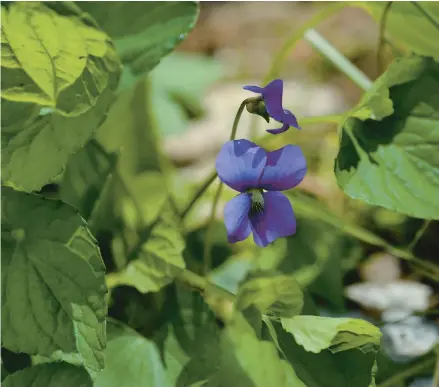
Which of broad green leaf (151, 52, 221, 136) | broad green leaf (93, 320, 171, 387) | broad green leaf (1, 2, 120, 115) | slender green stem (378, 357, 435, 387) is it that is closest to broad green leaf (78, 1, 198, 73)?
broad green leaf (1, 2, 120, 115)

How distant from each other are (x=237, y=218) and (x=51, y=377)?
0.26 meters

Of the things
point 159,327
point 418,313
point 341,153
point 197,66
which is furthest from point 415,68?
point 197,66

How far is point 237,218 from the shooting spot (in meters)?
0.59

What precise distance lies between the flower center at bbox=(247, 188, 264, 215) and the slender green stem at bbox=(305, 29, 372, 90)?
13.2 inches

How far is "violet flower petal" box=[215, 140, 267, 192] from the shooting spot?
581 millimetres

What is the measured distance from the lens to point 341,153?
0.69 metres

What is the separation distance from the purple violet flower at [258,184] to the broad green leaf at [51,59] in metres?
0.18

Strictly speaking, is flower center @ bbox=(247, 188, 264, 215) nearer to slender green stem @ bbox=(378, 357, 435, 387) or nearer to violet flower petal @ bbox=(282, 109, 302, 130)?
violet flower petal @ bbox=(282, 109, 302, 130)

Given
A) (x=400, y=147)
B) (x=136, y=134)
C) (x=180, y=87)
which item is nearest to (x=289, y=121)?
(x=400, y=147)

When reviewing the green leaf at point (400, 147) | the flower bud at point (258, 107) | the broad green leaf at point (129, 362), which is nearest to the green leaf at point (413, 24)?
the green leaf at point (400, 147)

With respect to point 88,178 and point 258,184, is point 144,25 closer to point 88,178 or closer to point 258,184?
point 88,178

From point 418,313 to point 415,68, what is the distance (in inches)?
12.4

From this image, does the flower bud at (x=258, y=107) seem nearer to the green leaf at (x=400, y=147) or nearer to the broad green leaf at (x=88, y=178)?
the green leaf at (x=400, y=147)

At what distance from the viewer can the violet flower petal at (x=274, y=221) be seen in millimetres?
604
